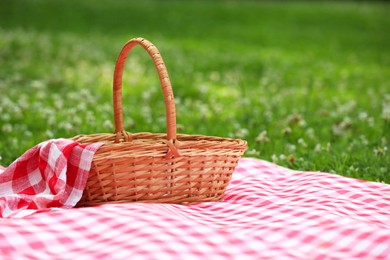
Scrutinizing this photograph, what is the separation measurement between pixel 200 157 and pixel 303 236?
0.68 metres

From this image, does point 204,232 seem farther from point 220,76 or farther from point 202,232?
point 220,76

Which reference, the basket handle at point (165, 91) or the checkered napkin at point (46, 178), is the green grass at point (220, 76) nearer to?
the checkered napkin at point (46, 178)

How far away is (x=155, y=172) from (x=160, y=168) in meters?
0.03

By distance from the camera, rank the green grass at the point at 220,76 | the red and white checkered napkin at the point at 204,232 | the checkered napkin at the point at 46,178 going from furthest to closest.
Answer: the green grass at the point at 220,76 → the checkered napkin at the point at 46,178 → the red and white checkered napkin at the point at 204,232

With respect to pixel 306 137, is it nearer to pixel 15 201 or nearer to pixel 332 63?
pixel 15 201

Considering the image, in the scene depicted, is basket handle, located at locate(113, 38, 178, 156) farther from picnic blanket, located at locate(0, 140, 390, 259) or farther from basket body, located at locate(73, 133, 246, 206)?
picnic blanket, located at locate(0, 140, 390, 259)

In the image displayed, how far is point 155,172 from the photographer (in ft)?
10.2

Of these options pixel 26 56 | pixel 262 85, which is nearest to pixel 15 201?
pixel 262 85

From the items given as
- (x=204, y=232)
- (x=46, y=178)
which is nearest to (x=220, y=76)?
(x=46, y=178)

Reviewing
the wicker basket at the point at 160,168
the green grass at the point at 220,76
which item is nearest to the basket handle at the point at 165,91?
the wicker basket at the point at 160,168

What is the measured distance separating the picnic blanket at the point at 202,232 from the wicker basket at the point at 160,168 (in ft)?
0.36

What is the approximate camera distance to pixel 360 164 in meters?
4.44

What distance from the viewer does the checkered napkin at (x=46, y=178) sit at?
9.79 ft

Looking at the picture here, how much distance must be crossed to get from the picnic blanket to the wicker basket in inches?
4.3
